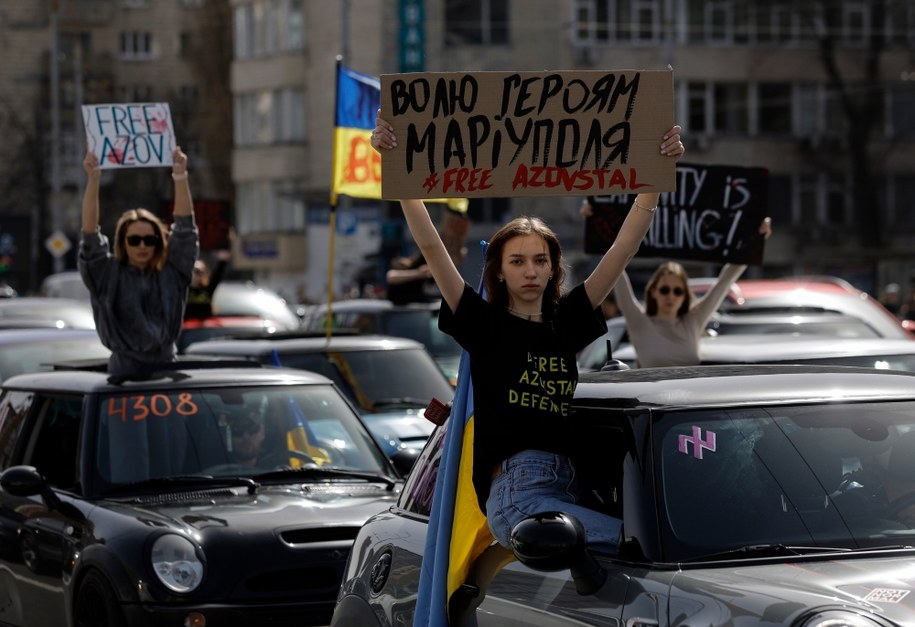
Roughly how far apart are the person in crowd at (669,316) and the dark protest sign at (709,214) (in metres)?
0.56

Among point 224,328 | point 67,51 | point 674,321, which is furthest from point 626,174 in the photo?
point 67,51

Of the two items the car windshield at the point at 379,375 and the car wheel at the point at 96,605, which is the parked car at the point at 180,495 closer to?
the car wheel at the point at 96,605

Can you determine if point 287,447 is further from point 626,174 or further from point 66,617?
point 626,174

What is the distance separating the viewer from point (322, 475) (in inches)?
349

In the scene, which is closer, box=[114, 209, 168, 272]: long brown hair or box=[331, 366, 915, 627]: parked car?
box=[331, 366, 915, 627]: parked car

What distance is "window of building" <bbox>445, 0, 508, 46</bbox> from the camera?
55.6 meters

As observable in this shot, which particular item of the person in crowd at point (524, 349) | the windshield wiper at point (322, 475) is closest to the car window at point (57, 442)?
the windshield wiper at point (322, 475)

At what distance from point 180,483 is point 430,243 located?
3309 mm

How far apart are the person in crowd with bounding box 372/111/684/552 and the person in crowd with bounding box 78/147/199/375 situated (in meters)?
4.26

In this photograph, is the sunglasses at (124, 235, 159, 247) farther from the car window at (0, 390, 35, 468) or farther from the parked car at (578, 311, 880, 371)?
the parked car at (578, 311, 880, 371)

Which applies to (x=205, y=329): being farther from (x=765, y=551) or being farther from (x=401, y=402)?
(x=765, y=551)

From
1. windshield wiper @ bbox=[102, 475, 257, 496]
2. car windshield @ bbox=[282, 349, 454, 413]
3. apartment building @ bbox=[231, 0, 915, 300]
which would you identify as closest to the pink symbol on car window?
windshield wiper @ bbox=[102, 475, 257, 496]

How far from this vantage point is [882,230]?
57.7 meters

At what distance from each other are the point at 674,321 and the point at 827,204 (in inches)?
1956
